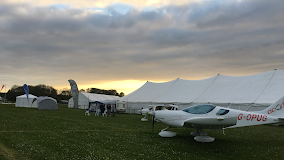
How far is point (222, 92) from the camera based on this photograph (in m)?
23.0

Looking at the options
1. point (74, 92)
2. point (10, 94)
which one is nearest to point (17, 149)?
point (74, 92)

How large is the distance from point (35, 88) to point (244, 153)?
289ft

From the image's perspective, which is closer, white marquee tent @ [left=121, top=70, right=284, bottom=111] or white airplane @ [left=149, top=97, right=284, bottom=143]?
white airplane @ [left=149, top=97, right=284, bottom=143]

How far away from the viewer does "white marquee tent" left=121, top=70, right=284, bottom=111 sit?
19812 millimetres

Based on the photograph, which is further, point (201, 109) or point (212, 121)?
point (201, 109)

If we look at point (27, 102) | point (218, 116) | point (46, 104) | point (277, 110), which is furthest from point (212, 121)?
point (27, 102)

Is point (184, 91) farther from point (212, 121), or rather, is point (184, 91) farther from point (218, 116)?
point (212, 121)

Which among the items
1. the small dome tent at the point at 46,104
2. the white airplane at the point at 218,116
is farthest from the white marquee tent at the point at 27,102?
the white airplane at the point at 218,116

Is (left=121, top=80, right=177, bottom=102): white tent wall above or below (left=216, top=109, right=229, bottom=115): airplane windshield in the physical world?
above

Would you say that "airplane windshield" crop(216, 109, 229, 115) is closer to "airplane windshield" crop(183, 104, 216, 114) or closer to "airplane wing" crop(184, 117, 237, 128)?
"airplane windshield" crop(183, 104, 216, 114)

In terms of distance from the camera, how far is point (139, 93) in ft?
106

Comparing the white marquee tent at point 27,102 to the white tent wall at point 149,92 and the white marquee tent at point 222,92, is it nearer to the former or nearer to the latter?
the white tent wall at point 149,92

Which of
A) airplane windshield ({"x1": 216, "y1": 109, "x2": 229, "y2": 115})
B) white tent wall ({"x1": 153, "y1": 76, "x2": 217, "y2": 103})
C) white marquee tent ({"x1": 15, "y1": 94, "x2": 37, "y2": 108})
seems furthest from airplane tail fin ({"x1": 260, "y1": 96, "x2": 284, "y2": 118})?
white marquee tent ({"x1": 15, "y1": 94, "x2": 37, "y2": 108})

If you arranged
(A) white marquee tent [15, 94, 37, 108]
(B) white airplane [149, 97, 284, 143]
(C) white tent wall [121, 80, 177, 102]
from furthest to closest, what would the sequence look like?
(A) white marquee tent [15, 94, 37, 108] → (C) white tent wall [121, 80, 177, 102] → (B) white airplane [149, 97, 284, 143]
